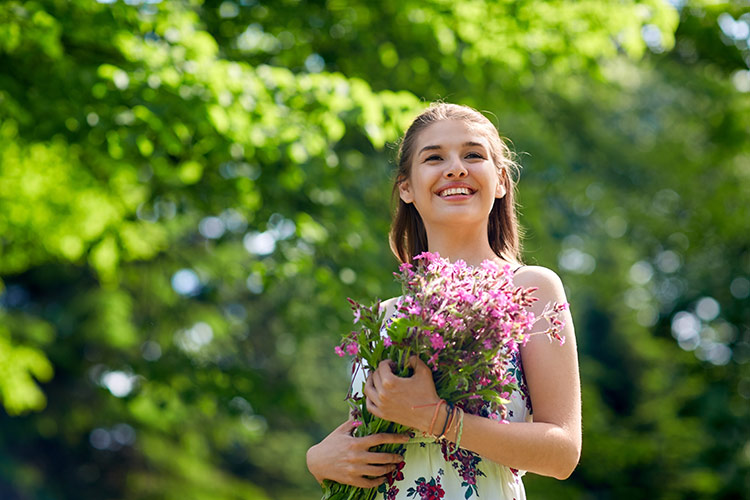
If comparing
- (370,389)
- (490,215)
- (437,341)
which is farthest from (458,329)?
(490,215)

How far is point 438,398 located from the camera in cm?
212

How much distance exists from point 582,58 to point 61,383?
13.5m

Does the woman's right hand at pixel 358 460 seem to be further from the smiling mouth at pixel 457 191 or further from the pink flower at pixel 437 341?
the smiling mouth at pixel 457 191

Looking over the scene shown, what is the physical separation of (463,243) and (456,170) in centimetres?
23

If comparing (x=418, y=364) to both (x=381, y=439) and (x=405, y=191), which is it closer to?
(x=381, y=439)

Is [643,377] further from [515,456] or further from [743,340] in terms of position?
[515,456]

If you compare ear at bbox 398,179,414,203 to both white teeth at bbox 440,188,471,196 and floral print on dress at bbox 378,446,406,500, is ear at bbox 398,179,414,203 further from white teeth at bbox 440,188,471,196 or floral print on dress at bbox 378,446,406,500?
floral print on dress at bbox 378,446,406,500

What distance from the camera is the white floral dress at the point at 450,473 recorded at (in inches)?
89.2

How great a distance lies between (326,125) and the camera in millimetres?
5328

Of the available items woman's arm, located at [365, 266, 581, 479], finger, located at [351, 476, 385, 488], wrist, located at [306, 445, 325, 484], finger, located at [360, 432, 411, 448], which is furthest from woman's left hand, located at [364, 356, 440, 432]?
wrist, located at [306, 445, 325, 484]

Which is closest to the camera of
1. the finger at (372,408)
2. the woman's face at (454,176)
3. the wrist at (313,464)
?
the finger at (372,408)

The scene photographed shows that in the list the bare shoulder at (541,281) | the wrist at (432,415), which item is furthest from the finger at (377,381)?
the bare shoulder at (541,281)

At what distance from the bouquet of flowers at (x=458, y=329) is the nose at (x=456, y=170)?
1.16 ft

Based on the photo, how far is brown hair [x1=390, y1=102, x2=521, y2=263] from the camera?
2621mm
